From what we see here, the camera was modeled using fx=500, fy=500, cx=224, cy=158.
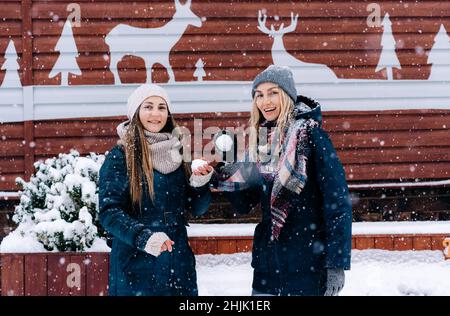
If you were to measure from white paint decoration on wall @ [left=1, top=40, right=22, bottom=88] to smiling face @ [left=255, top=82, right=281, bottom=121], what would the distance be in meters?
4.83

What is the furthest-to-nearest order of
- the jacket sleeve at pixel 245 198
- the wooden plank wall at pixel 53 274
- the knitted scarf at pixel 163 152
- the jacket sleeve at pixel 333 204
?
1. the wooden plank wall at pixel 53 274
2. the jacket sleeve at pixel 245 198
3. the knitted scarf at pixel 163 152
4. the jacket sleeve at pixel 333 204

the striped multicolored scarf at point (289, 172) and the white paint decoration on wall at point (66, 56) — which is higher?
the white paint decoration on wall at point (66, 56)

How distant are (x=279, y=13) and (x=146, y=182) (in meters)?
4.76

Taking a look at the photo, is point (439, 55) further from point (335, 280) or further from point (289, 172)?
point (335, 280)

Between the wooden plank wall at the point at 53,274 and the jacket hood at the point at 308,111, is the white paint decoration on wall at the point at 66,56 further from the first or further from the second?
the jacket hood at the point at 308,111

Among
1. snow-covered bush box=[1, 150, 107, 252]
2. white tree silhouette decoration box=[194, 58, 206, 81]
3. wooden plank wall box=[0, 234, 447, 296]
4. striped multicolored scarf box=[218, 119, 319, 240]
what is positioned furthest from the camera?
white tree silhouette decoration box=[194, 58, 206, 81]

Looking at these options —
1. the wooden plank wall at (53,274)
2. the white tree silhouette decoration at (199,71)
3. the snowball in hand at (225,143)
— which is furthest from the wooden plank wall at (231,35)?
the snowball in hand at (225,143)

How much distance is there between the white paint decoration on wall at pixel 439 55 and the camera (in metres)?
7.11

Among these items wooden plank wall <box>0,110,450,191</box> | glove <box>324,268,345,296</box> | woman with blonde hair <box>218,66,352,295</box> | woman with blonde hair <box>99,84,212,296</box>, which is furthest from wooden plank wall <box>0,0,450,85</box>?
glove <box>324,268,345,296</box>

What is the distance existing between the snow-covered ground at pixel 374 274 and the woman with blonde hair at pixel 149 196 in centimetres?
210

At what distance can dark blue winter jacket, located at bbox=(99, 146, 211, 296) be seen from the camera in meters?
2.74

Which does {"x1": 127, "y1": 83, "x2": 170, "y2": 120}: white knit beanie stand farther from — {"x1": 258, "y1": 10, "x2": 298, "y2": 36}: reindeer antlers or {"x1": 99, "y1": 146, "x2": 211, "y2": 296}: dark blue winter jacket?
{"x1": 258, "y1": 10, "x2": 298, "y2": 36}: reindeer antlers

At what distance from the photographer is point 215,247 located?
5.88m

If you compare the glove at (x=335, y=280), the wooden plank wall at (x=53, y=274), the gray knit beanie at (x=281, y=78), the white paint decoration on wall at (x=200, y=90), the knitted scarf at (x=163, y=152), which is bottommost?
the wooden plank wall at (x=53, y=274)
